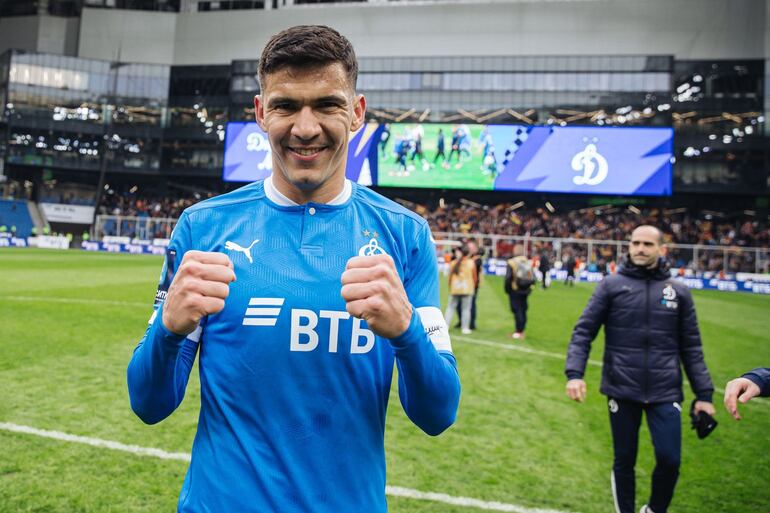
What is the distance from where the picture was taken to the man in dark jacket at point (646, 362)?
4.34 meters

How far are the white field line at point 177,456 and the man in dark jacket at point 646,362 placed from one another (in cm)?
79


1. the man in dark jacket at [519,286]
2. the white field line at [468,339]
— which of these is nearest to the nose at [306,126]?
the white field line at [468,339]

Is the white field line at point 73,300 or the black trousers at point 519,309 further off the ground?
the black trousers at point 519,309

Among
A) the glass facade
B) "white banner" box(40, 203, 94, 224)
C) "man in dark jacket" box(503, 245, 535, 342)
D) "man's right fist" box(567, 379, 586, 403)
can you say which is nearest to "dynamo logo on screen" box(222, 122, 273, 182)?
the glass facade

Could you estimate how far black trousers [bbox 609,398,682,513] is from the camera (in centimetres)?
423

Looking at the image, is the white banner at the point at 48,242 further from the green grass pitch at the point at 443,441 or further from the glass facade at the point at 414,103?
the green grass pitch at the point at 443,441

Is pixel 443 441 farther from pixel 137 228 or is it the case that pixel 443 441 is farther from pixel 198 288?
pixel 137 228

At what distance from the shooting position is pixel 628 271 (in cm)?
470

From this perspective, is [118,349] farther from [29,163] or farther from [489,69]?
[29,163]

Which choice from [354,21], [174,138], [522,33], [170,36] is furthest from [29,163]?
[522,33]

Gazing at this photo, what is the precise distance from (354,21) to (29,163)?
38378 mm

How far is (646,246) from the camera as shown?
4.55 meters

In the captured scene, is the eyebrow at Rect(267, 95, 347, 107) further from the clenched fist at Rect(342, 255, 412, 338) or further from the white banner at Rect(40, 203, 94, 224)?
the white banner at Rect(40, 203, 94, 224)

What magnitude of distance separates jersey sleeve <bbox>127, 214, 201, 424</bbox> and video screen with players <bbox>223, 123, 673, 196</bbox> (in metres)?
38.5
